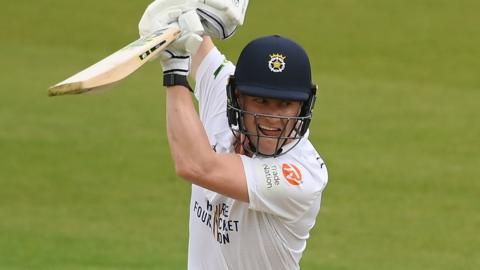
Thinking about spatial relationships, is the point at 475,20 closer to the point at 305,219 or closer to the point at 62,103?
the point at 62,103

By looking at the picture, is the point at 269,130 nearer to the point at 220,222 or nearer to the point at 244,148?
the point at 244,148

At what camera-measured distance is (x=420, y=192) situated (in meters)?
11.0

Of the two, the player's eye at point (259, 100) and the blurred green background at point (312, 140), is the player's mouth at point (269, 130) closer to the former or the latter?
the player's eye at point (259, 100)

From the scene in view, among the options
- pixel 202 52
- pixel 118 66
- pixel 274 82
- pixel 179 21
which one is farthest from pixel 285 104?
pixel 202 52

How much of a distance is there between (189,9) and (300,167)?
84 cm

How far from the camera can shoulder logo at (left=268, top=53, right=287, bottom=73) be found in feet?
15.6

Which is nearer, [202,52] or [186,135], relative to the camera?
[186,135]

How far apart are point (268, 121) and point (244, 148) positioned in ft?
0.92

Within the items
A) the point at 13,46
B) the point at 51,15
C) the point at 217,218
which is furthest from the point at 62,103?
the point at 217,218

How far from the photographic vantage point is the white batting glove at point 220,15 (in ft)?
15.3

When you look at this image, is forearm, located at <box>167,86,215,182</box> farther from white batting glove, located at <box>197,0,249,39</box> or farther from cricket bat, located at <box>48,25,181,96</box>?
white batting glove, located at <box>197,0,249,39</box>

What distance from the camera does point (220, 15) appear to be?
186 inches

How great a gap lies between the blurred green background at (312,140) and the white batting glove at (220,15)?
1190 mm

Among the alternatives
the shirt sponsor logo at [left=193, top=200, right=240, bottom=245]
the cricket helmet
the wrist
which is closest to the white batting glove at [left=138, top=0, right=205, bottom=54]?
the wrist
